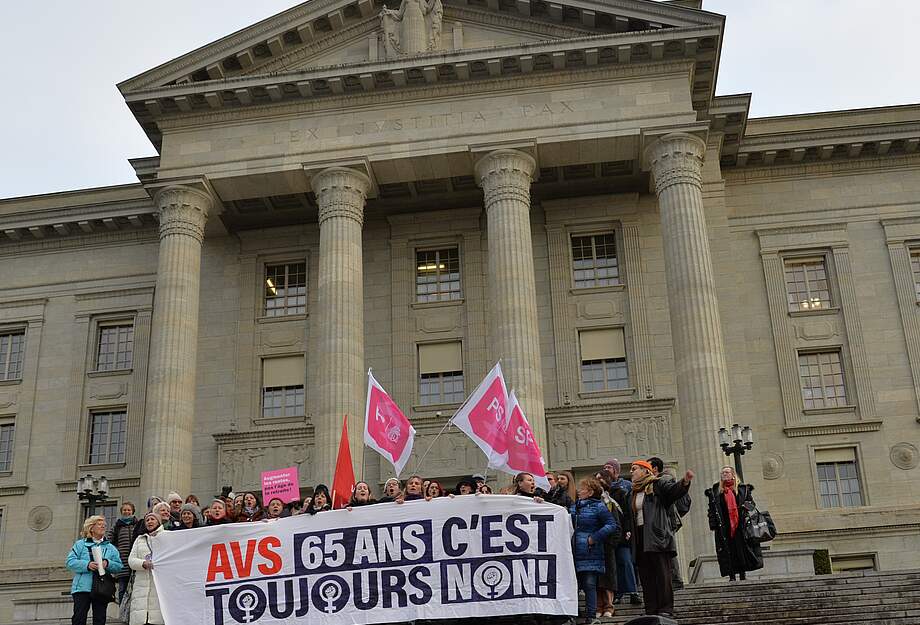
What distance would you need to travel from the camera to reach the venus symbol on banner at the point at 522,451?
19.0 meters

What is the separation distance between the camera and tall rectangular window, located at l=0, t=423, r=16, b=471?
121ft

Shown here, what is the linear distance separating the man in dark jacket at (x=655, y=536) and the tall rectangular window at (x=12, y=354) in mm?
28808

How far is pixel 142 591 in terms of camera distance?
1527 centimetres

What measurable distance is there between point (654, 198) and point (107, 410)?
1910 centimetres

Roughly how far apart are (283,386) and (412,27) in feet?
38.5

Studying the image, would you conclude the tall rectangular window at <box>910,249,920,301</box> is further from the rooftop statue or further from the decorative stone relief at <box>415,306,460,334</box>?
the rooftop statue

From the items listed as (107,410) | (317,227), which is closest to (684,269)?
(317,227)

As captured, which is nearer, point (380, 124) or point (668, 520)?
point (668, 520)

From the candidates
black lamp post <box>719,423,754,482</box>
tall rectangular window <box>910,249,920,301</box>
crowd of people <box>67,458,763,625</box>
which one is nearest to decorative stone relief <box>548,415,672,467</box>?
black lamp post <box>719,423,754,482</box>

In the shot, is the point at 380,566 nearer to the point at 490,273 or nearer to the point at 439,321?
the point at 490,273

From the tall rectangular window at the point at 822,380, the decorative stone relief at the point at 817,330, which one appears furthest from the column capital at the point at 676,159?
the tall rectangular window at the point at 822,380

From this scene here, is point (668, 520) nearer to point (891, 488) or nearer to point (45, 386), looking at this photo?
point (891, 488)

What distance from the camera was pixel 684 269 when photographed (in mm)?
29672

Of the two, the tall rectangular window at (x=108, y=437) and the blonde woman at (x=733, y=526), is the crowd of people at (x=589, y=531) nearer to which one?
the blonde woman at (x=733, y=526)
